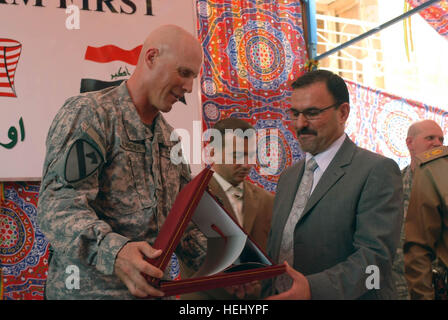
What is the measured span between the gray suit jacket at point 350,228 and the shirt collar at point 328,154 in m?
0.05

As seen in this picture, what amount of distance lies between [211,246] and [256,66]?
9.71ft

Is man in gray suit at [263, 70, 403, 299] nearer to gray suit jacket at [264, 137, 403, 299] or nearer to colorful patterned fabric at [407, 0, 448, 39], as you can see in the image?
gray suit jacket at [264, 137, 403, 299]

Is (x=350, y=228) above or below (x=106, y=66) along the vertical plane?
below

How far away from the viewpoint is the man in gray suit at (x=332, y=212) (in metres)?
1.45

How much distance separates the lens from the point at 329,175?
171 centimetres

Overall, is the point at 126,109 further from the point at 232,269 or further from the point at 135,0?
the point at 135,0

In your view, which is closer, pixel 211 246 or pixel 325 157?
pixel 211 246

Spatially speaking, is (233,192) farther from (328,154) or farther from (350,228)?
(350,228)

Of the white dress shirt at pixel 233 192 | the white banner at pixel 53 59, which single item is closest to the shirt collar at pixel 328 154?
the white dress shirt at pixel 233 192

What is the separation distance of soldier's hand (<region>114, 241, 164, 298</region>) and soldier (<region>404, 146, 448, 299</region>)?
157 cm

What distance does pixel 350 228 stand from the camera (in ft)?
5.19

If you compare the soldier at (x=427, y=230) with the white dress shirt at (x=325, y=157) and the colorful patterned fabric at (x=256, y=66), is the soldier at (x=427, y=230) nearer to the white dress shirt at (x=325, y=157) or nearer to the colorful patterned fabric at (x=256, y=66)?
the white dress shirt at (x=325, y=157)

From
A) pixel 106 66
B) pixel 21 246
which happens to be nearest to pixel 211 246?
pixel 21 246
